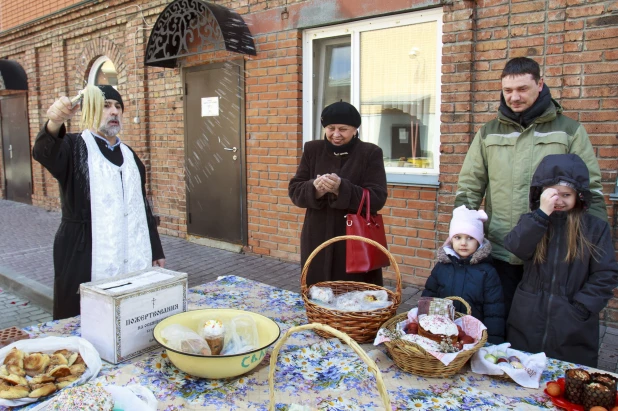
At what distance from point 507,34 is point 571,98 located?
0.79 m

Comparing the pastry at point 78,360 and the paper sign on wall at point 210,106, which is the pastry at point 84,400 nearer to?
the pastry at point 78,360

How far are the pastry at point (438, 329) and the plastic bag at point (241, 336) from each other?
59cm

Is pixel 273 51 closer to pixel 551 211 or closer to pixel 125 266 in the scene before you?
pixel 125 266

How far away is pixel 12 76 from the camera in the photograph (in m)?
10.6

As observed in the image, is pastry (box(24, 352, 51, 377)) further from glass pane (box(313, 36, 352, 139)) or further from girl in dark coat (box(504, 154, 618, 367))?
glass pane (box(313, 36, 352, 139))

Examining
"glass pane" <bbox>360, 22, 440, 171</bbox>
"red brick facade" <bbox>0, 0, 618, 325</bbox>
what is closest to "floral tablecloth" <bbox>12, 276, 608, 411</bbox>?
"red brick facade" <bbox>0, 0, 618, 325</bbox>

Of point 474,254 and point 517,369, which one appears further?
point 474,254

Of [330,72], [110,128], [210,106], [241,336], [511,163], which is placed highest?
[330,72]

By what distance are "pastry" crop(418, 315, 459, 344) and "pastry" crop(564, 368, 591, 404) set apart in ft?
1.17

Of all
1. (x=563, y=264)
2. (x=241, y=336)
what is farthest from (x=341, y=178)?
(x=241, y=336)

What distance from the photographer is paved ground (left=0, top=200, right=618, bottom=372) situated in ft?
15.3

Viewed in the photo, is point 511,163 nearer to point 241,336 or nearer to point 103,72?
point 241,336

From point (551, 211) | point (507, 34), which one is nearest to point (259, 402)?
point (551, 211)

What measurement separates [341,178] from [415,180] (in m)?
2.27
